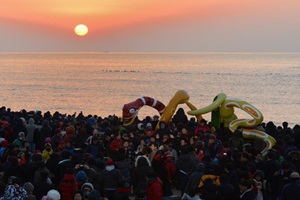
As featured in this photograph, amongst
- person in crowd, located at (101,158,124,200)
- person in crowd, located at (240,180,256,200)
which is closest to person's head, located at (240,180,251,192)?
person in crowd, located at (240,180,256,200)

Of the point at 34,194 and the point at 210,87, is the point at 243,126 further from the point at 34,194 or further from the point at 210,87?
the point at 210,87

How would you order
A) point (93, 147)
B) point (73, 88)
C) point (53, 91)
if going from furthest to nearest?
point (73, 88), point (53, 91), point (93, 147)

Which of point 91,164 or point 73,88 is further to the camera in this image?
point 73,88

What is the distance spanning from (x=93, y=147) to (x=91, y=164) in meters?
2.69

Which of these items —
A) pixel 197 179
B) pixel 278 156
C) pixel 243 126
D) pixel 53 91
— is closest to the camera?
pixel 197 179

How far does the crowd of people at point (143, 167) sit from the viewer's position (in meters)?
11.4

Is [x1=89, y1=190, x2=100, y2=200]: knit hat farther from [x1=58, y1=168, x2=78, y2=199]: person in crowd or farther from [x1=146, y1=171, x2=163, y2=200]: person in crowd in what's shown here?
[x1=146, y1=171, x2=163, y2=200]: person in crowd

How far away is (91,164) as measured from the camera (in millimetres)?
13078

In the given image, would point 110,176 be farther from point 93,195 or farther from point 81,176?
point 93,195

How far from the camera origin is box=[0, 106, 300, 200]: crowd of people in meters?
11.4

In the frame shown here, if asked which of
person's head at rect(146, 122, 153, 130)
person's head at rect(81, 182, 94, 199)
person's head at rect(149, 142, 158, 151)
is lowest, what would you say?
person's head at rect(81, 182, 94, 199)

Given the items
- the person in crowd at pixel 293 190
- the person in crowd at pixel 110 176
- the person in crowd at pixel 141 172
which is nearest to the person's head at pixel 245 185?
the person in crowd at pixel 293 190

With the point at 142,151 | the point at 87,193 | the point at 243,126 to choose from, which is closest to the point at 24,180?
the point at 87,193

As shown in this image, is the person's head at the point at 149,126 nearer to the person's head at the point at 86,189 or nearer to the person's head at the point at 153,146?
the person's head at the point at 153,146
